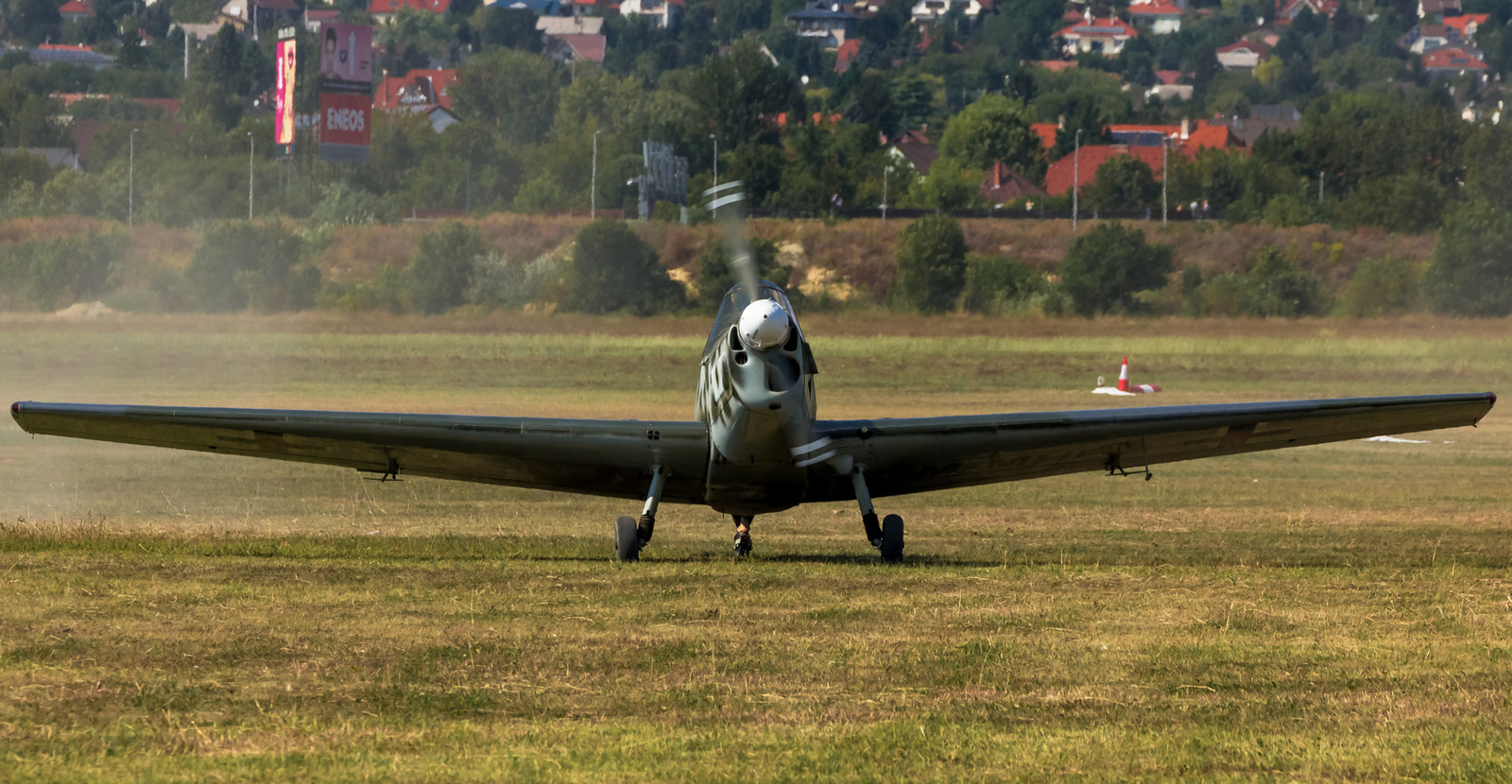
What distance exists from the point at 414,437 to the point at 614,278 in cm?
5078

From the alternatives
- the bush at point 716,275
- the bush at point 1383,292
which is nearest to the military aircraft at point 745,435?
the bush at point 716,275

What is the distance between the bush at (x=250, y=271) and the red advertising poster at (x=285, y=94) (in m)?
30.9

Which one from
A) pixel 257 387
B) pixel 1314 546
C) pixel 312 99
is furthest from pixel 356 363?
pixel 312 99

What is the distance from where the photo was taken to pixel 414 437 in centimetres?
1466

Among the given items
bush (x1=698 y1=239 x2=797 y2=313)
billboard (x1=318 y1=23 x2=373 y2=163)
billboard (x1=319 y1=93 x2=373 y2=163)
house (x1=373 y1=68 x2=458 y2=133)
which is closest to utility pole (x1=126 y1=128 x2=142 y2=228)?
billboard (x1=319 y1=93 x2=373 y2=163)

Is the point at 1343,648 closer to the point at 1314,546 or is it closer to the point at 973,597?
the point at 973,597

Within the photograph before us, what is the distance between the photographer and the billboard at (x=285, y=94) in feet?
325

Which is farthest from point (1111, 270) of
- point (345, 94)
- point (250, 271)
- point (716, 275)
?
point (345, 94)

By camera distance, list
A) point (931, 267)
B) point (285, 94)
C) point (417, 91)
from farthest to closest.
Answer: point (417, 91)
point (285, 94)
point (931, 267)

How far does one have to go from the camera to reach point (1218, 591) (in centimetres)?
1246

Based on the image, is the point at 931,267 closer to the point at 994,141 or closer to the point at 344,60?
the point at 344,60

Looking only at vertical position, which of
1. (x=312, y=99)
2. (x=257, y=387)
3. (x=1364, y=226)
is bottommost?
(x=257, y=387)

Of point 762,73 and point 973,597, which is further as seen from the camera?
point 762,73

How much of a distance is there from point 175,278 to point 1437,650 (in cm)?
5839
